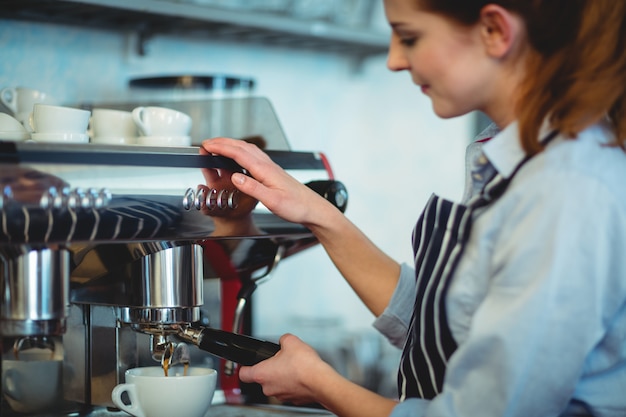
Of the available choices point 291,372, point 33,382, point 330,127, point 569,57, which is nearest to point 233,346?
point 291,372

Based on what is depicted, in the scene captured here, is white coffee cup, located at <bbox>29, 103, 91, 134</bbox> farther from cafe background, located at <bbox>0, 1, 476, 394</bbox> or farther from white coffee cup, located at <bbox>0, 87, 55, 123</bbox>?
cafe background, located at <bbox>0, 1, 476, 394</bbox>

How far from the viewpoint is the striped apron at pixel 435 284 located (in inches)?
29.9

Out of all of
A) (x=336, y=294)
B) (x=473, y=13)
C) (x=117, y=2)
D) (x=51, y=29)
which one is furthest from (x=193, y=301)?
(x=336, y=294)

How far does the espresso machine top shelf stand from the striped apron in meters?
0.19

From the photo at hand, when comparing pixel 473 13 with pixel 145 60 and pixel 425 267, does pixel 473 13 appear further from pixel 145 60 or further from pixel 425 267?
pixel 145 60

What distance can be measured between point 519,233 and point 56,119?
0.46m

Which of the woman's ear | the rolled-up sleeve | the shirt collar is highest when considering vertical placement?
the woman's ear

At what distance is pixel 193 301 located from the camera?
33.4 inches

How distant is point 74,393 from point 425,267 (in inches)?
15.1

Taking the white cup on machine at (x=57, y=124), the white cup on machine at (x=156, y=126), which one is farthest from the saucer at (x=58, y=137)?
the white cup on machine at (x=156, y=126)

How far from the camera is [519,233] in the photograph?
27.0 inches

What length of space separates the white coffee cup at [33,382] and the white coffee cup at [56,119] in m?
0.22

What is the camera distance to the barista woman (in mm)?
674

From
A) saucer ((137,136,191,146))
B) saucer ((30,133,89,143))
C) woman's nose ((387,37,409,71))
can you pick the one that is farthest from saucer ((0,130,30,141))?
woman's nose ((387,37,409,71))
